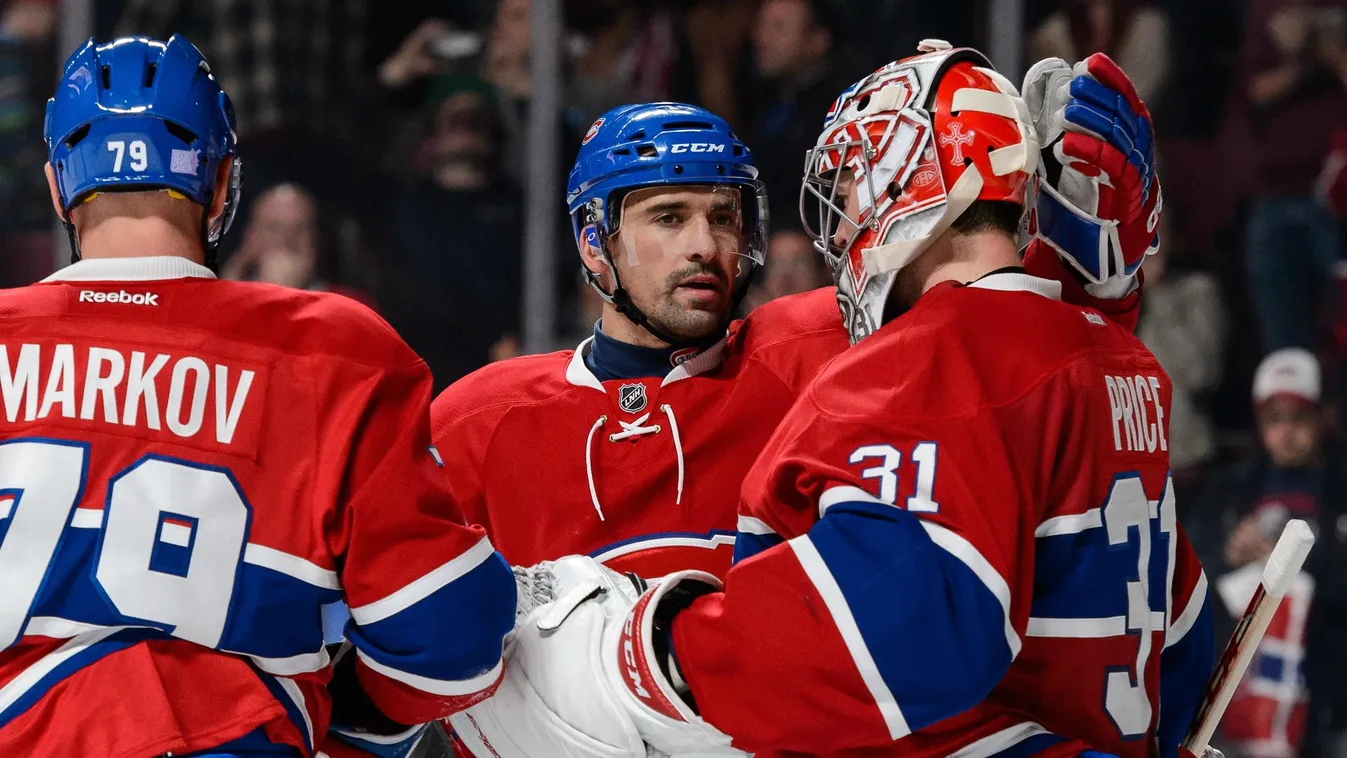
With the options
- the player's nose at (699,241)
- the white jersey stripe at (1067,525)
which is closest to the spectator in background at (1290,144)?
the player's nose at (699,241)

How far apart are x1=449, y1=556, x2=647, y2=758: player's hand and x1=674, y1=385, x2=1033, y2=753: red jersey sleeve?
281mm

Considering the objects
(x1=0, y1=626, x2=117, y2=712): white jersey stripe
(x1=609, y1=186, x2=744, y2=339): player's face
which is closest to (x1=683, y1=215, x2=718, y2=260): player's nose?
(x1=609, y1=186, x2=744, y2=339): player's face

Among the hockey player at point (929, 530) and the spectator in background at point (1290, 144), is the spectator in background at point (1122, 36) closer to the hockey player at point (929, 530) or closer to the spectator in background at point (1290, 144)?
the spectator in background at point (1290, 144)

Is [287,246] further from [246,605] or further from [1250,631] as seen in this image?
[1250,631]

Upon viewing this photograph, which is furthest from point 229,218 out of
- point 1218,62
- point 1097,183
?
point 1218,62

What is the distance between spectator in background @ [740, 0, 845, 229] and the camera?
17.3 feet

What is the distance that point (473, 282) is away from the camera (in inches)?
221

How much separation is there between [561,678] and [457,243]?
3891 mm

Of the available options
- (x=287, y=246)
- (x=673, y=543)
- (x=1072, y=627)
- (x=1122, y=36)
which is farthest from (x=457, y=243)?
(x=1072, y=627)

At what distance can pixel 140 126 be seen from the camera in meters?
1.87

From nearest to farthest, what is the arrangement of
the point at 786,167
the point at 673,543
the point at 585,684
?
1. the point at 585,684
2. the point at 673,543
3. the point at 786,167

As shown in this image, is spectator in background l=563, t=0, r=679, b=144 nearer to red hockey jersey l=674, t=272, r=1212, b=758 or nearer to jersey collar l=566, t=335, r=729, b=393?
jersey collar l=566, t=335, r=729, b=393

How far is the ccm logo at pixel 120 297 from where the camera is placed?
70.2 inches

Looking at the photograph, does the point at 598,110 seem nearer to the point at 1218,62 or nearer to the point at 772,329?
the point at 1218,62
